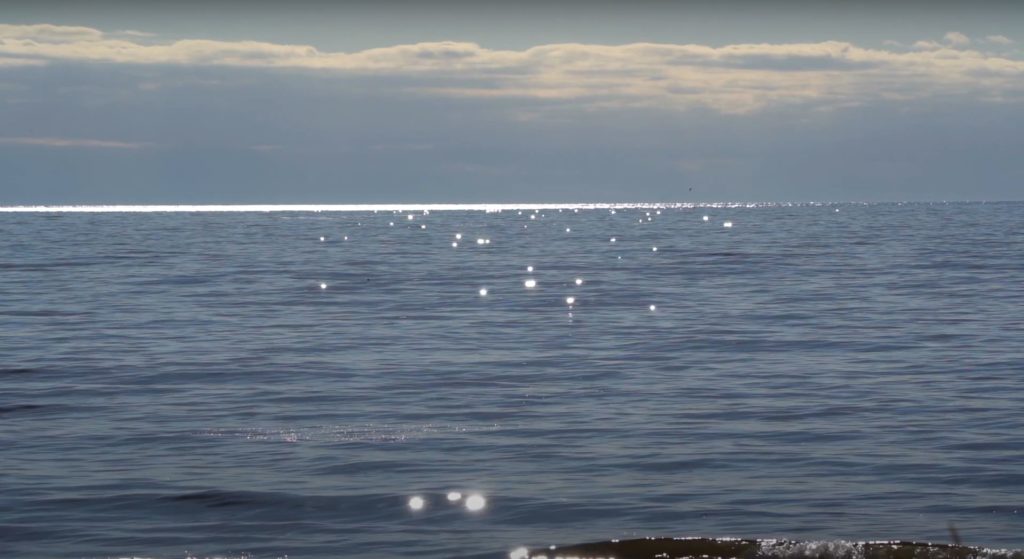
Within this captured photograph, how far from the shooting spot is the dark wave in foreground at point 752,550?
1063 cm

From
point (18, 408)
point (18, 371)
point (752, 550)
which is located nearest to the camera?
point (752, 550)

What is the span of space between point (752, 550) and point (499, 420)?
7.34 m

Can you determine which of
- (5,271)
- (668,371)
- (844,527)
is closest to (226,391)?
(668,371)

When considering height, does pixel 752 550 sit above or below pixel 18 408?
below

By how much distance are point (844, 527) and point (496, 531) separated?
3.13 meters

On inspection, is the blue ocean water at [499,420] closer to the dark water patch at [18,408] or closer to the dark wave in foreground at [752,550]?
the dark water patch at [18,408]

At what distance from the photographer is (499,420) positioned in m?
17.9

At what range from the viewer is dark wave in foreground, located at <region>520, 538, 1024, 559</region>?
10.6 m

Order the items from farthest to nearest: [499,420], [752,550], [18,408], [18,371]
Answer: [18,371], [18,408], [499,420], [752,550]

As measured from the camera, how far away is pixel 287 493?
13.4 m

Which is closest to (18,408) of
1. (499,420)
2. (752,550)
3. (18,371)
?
(18,371)

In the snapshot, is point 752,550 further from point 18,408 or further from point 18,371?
point 18,371

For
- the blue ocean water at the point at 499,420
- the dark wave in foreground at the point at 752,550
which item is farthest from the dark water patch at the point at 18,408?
Result: the dark wave in foreground at the point at 752,550

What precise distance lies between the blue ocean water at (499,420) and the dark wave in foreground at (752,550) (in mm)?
624
